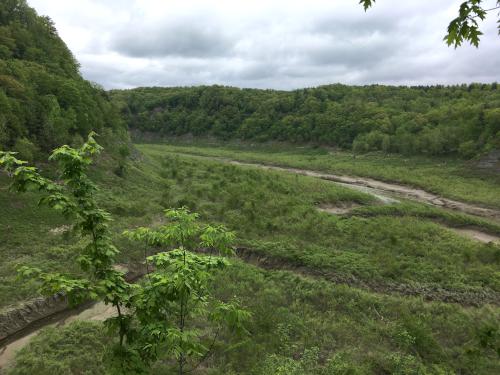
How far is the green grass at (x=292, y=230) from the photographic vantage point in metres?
18.6

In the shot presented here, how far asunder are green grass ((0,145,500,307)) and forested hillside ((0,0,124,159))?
4.15 metres

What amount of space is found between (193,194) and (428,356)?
73.8ft

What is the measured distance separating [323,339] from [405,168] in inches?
1738

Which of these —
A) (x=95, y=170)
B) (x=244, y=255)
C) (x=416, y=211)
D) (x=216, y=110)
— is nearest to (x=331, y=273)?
(x=244, y=255)

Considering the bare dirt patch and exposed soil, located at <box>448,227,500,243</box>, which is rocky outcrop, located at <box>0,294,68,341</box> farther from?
exposed soil, located at <box>448,227,500,243</box>

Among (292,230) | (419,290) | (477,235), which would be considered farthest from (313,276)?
(477,235)

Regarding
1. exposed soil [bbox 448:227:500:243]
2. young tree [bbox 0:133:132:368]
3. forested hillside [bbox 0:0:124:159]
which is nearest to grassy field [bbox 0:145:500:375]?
exposed soil [bbox 448:227:500:243]

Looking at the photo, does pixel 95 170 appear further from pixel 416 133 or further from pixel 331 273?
pixel 416 133

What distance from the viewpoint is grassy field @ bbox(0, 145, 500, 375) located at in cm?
1209

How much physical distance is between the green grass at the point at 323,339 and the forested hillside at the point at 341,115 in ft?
136

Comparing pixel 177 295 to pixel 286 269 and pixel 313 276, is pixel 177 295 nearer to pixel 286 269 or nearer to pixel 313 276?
pixel 313 276

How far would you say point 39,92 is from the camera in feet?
102

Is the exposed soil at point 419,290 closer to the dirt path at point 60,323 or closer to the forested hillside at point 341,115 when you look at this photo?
the dirt path at point 60,323

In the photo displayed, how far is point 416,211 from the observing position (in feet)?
102
